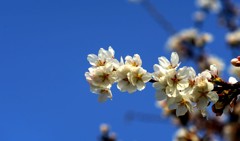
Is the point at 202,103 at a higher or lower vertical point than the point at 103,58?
lower

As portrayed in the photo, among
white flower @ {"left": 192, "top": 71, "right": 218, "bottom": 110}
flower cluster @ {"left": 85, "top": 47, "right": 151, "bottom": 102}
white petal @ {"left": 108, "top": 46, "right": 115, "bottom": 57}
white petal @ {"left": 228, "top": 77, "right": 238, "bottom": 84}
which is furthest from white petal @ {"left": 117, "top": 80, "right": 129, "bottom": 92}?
white petal @ {"left": 228, "top": 77, "right": 238, "bottom": 84}

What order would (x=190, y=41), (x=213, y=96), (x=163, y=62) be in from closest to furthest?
(x=213, y=96)
(x=163, y=62)
(x=190, y=41)

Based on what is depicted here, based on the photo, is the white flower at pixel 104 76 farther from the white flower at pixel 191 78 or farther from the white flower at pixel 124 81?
the white flower at pixel 191 78

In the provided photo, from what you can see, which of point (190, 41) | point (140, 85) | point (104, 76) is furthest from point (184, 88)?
point (190, 41)

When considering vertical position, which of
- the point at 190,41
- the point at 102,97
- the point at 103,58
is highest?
the point at 190,41

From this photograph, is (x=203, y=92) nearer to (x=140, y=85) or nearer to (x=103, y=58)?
(x=140, y=85)

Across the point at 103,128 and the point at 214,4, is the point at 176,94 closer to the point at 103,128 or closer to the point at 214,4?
the point at 103,128

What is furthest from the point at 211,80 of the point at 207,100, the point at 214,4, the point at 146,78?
the point at 214,4

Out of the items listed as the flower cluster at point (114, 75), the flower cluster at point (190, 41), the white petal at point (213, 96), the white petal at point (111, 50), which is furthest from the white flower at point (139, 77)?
the flower cluster at point (190, 41)

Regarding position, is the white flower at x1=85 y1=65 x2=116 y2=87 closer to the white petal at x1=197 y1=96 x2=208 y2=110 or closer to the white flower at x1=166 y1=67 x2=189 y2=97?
the white flower at x1=166 y1=67 x2=189 y2=97
